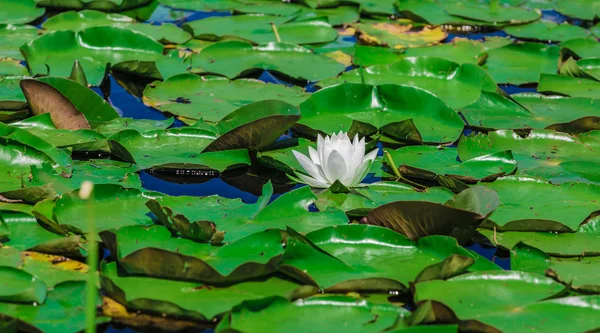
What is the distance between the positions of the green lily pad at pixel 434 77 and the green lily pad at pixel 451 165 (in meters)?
0.68

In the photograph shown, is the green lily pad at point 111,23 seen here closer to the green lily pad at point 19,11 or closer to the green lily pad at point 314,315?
the green lily pad at point 19,11

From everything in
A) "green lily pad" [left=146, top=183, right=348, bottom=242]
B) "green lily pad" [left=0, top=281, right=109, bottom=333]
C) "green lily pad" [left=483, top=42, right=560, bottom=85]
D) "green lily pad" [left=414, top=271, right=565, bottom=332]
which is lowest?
"green lily pad" [left=483, top=42, right=560, bottom=85]

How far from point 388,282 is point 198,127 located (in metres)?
1.25

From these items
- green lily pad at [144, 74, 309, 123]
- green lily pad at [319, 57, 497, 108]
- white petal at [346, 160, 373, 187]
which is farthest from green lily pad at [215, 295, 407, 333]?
green lily pad at [319, 57, 497, 108]

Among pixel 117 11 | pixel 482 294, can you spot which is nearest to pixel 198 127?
pixel 482 294

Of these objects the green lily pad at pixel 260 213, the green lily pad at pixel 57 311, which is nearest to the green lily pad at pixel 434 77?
the green lily pad at pixel 260 213

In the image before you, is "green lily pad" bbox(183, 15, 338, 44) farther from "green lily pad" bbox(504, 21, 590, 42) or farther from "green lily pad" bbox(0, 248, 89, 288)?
"green lily pad" bbox(0, 248, 89, 288)

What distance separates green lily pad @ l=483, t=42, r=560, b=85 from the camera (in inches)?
161

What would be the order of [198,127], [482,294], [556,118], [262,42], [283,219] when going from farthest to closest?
[262,42]
[556,118]
[198,127]
[283,219]
[482,294]

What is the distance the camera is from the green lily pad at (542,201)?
8.42 ft

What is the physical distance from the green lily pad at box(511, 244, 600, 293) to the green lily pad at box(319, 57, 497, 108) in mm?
1421

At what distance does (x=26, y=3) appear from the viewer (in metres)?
4.85

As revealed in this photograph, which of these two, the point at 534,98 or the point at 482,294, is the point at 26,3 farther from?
the point at 482,294

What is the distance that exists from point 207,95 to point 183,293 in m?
1.66
